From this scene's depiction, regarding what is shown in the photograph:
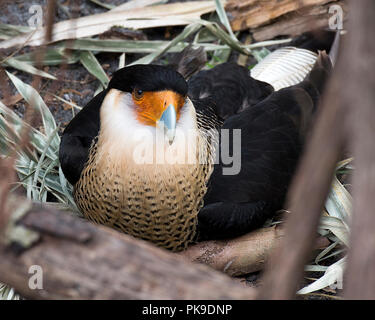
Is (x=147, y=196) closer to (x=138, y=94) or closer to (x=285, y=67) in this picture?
(x=138, y=94)

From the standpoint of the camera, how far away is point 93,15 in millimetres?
4109

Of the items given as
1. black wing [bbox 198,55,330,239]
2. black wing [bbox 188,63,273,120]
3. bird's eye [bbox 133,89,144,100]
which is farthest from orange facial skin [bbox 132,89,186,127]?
black wing [bbox 188,63,273,120]

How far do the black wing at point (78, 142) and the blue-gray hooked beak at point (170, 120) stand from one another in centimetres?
59

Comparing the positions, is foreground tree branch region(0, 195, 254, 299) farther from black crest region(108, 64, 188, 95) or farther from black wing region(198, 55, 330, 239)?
black wing region(198, 55, 330, 239)

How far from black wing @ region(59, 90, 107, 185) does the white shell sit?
3.42ft

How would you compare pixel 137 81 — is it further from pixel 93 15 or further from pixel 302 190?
pixel 93 15

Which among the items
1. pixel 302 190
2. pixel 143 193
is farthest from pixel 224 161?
pixel 302 190

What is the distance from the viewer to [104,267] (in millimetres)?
1489

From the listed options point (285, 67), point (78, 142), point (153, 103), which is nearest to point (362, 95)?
point (153, 103)

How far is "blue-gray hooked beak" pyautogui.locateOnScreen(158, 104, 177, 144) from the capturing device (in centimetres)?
227

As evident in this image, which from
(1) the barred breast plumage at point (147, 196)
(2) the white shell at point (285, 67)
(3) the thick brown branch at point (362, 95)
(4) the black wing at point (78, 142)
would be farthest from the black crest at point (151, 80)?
(3) the thick brown branch at point (362, 95)

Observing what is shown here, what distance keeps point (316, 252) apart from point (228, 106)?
82cm

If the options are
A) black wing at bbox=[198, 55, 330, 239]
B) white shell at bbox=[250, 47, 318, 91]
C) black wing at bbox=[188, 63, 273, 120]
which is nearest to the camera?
black wing at bbox=[198, 55, 330, 239]

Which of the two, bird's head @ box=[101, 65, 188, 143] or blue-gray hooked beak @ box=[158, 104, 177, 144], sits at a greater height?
bird's head @ box=[101, 65, 188, 143]
